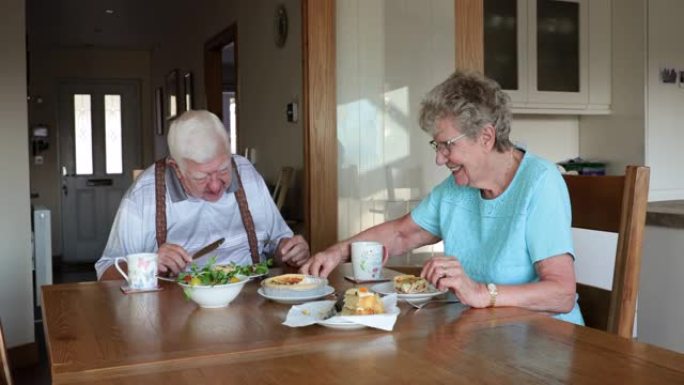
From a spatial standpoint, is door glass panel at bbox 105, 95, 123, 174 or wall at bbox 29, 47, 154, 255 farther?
door glass panel at bbox 105, 95, 123, 174

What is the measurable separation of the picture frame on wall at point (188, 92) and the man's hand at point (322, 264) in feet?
15.3

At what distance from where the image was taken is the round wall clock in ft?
12.2

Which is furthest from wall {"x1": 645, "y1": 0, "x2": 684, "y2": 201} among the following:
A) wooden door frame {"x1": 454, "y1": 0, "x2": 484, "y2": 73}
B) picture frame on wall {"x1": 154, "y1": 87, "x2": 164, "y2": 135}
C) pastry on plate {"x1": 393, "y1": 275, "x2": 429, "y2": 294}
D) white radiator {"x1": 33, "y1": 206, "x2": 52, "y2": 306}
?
picture frame on wall {"x1": 154, "y1": 87, "x2": 164, "y2": 135}

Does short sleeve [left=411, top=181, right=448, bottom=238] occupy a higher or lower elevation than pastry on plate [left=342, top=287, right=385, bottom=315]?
higher

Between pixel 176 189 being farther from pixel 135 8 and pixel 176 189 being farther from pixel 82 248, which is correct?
pixel 82 248

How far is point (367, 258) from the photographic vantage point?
1.72 metres

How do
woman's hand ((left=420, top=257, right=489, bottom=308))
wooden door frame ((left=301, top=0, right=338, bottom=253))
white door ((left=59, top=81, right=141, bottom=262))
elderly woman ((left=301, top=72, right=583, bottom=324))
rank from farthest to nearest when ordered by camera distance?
1. white door ((left=59, top=81, right=141, bottom=262))
2. wooden door frame ((left=301, top=0, right=338, bottom=253))
3. elderly woman ((left=301, top=72, right=583, bottom=324))
4. woman's hand ((left=420, top=257, right=489, bottom=308))

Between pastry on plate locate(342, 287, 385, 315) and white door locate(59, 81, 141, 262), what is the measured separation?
8015mm

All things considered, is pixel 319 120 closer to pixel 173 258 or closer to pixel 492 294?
pixel 173 258

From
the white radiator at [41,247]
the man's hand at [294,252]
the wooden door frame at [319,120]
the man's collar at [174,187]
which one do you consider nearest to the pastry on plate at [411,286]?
the man's hand at [294,252]

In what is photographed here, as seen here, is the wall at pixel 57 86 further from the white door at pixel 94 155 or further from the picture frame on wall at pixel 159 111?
the picture frame on wall at pixel 159 111

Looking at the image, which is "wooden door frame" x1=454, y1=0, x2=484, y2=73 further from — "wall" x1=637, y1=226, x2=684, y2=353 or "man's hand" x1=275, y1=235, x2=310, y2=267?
"man's hand" x1=275, y1=235, x2=310, y2=267

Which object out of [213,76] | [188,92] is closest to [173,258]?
[213,76]

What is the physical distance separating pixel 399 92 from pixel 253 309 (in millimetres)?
2069
